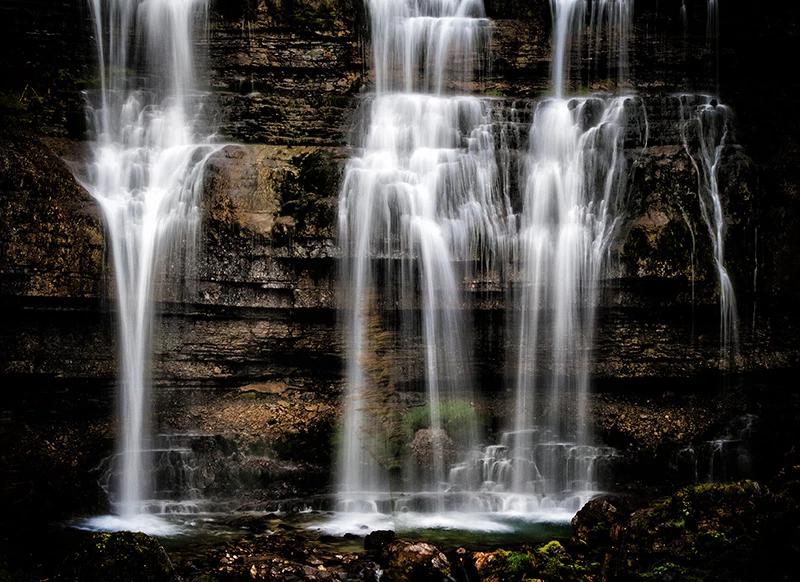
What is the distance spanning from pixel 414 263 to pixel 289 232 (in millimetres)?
2206

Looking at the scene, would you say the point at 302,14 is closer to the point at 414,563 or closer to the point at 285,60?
the point at 285,60

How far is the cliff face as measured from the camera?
13242 millimetres

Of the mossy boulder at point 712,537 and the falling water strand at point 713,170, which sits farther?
the falling water strand at point 713,170

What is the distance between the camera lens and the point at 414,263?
1350 cm

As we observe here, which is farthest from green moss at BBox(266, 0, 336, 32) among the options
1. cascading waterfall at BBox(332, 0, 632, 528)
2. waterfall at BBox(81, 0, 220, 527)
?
cascading waterfall at BBox(332, 0, 632, 528)

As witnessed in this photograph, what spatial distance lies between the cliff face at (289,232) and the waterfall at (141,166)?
0.31 meters

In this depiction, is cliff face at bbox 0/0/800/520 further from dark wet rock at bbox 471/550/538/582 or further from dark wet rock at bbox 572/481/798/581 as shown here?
dark wet rock at bbox 572/481/798/581

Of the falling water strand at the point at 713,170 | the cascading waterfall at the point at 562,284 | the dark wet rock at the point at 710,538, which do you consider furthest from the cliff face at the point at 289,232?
the dark wet rock at the point at 710,538

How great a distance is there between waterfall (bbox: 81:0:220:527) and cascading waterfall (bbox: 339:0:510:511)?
304cm

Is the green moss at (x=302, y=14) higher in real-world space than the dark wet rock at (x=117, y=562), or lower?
higher

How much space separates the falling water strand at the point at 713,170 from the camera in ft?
44.5

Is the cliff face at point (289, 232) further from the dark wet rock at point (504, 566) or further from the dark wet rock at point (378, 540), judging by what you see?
the dark wet rock at point (504, 566)

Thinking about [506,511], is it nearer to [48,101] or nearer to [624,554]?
[624,554]

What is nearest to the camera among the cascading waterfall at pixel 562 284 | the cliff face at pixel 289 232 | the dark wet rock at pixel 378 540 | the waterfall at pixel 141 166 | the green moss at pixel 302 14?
the dark wet rock at pixel 378 540
